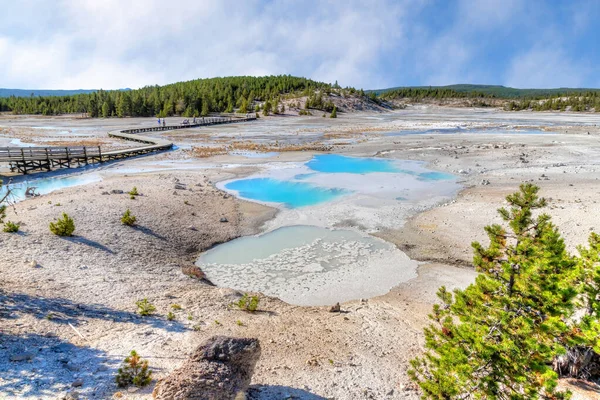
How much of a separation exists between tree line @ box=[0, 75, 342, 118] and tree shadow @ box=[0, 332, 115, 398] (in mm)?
97376

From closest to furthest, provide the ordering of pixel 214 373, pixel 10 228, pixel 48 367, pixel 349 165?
1. pixel 214 373
2. pixel 48 367
3. pixel 10 228
4. pixel 349 165

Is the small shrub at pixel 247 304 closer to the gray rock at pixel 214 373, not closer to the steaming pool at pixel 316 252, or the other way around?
the steaming pool at pixel 316 252

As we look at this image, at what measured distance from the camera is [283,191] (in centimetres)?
2731

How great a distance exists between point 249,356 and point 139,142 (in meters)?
54.1

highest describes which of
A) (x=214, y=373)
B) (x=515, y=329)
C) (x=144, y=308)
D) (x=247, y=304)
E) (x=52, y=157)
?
(x=515, y=329)

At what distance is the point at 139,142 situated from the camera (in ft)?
178

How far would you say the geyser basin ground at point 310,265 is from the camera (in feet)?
45.6

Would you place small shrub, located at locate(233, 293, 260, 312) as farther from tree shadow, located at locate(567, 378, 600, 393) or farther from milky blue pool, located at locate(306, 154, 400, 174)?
milky blue pool, located at locate(306, 154, 400, 174)

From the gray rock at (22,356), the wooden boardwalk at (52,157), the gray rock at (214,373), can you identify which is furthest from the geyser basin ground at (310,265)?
the wooden boardwalk at (52,157)

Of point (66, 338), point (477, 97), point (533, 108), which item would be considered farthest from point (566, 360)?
point (477, 97)

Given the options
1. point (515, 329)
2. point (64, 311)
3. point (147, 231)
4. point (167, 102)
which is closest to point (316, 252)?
point (147, 231)

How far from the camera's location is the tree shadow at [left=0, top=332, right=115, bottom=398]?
6727 mm

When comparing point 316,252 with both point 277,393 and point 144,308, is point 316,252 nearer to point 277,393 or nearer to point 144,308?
point 144,308

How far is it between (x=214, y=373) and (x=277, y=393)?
2.05 m
